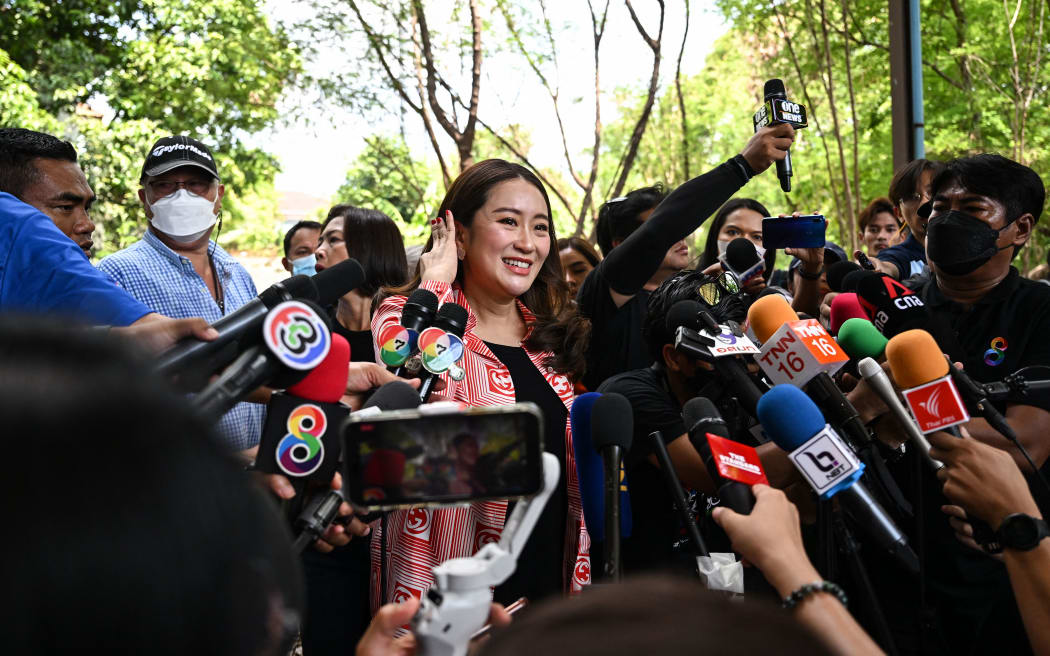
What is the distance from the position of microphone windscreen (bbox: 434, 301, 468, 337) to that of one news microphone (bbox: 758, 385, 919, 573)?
2.89 ft

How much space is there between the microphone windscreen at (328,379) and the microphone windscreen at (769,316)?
3.87ft

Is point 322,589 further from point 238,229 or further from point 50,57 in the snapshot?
point 238,229

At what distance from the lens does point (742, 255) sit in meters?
4.24

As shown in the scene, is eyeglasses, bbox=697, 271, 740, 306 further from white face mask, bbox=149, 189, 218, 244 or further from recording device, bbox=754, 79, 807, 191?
white face mask, bbox=149, 189, 218, 244

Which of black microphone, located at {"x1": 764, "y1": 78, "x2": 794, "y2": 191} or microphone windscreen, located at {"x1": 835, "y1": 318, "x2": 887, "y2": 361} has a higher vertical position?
black microphone, located at {"x1": 764, "y1": 78, "x2": 794, "y2": 191}

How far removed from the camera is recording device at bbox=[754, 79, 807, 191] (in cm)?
338

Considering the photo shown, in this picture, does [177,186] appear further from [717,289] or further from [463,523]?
[717,289]

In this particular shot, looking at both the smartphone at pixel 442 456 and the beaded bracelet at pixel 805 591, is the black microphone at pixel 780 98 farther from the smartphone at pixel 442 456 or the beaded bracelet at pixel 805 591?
the smartphone at pixel 442 456

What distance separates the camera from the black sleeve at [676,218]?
338cm

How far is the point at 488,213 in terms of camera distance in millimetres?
3109

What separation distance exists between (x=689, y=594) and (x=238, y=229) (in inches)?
1166

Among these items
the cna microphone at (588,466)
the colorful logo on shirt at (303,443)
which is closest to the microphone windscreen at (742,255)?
the cna microphone at (588,466)

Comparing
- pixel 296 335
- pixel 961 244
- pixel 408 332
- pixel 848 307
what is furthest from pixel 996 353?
pixel 296 335

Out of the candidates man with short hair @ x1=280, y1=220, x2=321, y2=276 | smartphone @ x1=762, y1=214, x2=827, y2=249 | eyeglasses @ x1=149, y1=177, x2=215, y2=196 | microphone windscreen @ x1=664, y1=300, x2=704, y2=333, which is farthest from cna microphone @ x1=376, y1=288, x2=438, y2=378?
man with short hair @ x1=280, y1=220, x2=321, y2=276
